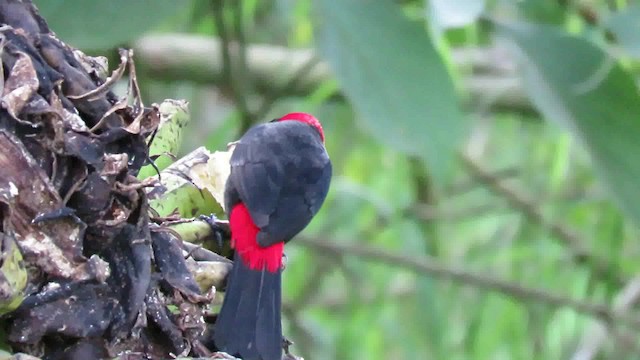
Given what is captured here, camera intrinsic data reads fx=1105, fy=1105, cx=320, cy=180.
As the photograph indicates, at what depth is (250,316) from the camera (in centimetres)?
73

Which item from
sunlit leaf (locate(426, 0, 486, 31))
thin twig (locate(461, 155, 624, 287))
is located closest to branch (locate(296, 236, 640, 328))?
thin twig (locate(461, 155, 624, 287))

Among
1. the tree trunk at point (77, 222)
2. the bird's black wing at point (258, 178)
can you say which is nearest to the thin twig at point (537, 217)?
the bird's black wing at point (258, 178)

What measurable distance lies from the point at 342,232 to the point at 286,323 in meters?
0.32

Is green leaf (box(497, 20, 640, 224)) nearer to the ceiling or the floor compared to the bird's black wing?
nearer to the ceiling

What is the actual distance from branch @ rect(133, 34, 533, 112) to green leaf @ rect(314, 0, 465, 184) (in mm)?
610

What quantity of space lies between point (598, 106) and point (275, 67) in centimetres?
92

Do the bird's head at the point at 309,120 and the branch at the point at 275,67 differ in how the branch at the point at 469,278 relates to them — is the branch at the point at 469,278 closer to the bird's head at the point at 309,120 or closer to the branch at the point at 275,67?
the branch at the point at 275,67

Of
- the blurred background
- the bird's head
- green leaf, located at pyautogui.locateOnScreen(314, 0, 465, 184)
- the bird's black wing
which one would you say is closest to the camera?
the bird's black wing

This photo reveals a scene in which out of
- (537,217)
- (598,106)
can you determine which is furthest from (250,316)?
(537,217)

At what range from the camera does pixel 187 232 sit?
583mm

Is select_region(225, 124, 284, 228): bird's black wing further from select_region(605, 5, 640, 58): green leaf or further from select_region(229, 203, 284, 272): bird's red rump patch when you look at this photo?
select_region(605, 5, 640, 58): green leaf

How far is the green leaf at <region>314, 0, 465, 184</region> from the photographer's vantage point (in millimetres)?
1114

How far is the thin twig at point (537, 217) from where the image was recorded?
2.19 m

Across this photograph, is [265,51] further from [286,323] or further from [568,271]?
[568,271]
